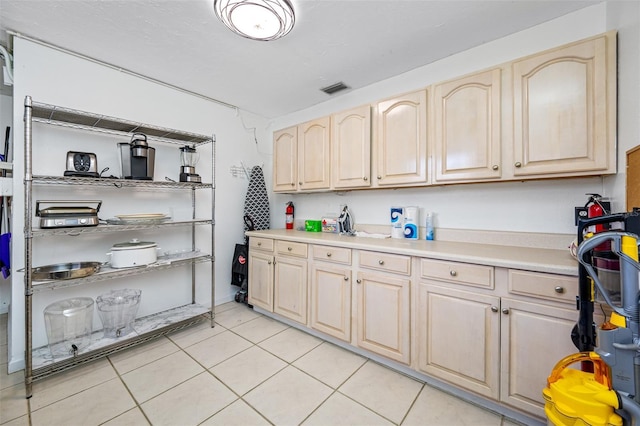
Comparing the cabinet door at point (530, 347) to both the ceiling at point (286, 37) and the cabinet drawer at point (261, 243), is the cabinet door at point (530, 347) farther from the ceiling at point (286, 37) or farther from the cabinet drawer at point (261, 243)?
the cabinet drawer at point (261, 243)

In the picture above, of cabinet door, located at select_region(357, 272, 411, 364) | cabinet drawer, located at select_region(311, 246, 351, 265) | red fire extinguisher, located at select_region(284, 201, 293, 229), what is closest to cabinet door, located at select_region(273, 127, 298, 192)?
red fire extinguisher, located at select_region(284, 201, 293, 229)

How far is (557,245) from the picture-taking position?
1657 millimetres

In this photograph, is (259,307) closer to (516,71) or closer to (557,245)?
(557,245)

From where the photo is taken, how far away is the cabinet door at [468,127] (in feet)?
5.48

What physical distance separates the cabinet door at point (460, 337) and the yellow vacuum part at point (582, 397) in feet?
1.47

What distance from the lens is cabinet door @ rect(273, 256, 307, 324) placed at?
7.57 feet

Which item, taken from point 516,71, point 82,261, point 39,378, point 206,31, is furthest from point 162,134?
point 516,71

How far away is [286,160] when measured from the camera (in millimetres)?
2971

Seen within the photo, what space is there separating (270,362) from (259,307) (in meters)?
0.90

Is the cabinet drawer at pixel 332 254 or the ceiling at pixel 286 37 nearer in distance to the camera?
the ceiling at pixel 286 37

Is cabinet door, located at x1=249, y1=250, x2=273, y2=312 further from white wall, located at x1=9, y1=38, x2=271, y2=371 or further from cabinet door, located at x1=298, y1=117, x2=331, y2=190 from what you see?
cabinet door, located at x1=298, y1=117, x2=331, y2=190

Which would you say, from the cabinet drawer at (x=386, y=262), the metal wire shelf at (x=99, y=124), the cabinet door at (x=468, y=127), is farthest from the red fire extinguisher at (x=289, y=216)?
the cabinet door at (x=468, y=127)

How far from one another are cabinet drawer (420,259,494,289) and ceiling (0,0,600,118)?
62.9 inches

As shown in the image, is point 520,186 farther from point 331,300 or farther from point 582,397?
point 331,300
